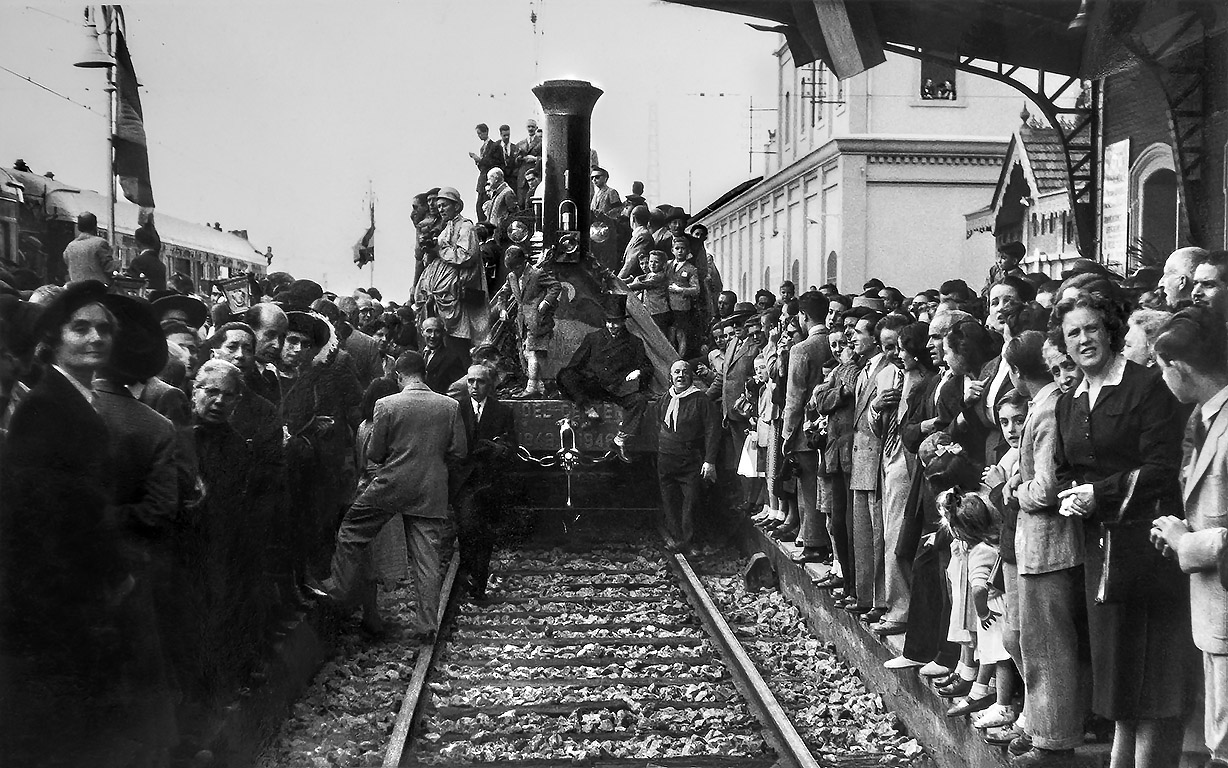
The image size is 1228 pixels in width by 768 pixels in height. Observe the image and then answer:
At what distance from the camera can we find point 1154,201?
10281mm

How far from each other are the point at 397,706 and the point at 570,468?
580 cm

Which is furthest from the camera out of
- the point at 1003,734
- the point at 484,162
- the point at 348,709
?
the point at 484,162

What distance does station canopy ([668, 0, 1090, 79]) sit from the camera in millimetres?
6895

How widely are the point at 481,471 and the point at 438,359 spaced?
3.74 m

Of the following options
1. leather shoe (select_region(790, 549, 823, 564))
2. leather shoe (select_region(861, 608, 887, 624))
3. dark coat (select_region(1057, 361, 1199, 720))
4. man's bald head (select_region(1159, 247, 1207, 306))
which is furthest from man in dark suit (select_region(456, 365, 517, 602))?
dark coat (select_region(1057, 361, 1199, 720))

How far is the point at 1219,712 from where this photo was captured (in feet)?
13.0

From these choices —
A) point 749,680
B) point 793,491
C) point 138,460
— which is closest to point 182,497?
point 138,460

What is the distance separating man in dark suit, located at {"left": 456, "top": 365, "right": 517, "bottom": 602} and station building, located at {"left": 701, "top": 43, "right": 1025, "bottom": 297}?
13.2ft

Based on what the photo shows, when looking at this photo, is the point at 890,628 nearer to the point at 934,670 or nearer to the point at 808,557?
the point at 934,670

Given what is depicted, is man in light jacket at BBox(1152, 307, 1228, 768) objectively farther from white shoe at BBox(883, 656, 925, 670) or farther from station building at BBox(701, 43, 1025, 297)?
station building at BBox(701, 43, 1025, 297)

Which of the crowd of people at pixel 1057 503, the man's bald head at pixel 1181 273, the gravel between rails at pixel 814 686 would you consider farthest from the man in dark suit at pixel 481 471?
the man's bald head at pixel 1181 273

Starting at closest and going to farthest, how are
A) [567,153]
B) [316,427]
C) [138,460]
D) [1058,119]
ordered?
[138,460], [316,427], [1058,119], [567,153]

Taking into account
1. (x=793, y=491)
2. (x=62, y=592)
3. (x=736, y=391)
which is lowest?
(x=793, y=491)

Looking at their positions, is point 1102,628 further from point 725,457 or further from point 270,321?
point 725,457
